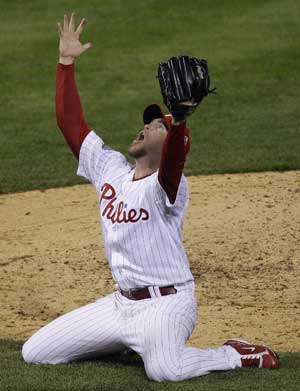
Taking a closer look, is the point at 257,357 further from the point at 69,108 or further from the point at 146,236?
the point at 69,108

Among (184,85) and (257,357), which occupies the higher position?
(184,85)

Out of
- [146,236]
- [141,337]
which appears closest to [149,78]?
[146,236]

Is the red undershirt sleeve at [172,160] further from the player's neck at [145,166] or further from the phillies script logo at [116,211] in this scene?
the player's neck at [145,166]

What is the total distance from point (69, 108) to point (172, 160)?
1.15 metres

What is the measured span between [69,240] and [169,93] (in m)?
4.05

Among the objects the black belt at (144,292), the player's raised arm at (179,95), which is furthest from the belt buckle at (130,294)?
the player's raised arm at (179,95)

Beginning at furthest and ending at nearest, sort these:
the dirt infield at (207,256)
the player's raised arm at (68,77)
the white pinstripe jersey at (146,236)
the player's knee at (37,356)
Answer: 1. the dirt infield at (207,256)
2. the player's raised arm at (68,77)
3. the player's knee at (37,356)
4. the white pinstripe jersey at (146,236)

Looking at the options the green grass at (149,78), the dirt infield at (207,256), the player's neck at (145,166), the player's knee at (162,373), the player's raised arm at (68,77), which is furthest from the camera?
the green grass at (149,78)

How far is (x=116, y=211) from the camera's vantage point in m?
6.51

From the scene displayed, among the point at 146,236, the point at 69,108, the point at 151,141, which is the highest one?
the point at 69,108

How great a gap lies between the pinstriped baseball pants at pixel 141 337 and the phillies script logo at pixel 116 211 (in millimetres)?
464

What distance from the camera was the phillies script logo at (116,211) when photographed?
6395 millimetres

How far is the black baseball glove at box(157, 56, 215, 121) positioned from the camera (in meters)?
5.84

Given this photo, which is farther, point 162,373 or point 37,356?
point 37,356
